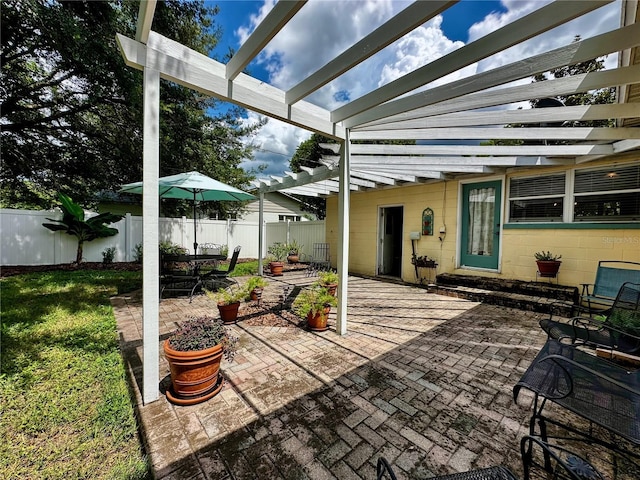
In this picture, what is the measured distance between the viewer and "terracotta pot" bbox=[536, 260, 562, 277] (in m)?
5.24

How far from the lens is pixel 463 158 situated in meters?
5.31

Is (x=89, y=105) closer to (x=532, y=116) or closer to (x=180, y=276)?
(x=180, y=276)

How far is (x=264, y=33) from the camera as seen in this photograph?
6.36 feet

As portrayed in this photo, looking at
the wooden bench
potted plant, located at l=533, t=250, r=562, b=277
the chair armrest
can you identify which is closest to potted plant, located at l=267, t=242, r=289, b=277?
potted plant, located at l=533, t=250, r=562, b=277

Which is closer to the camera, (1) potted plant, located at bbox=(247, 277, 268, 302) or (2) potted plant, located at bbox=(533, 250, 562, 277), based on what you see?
(1) potted plant, located at bbox=(247, 277, 268, 302)

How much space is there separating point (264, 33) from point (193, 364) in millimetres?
2701

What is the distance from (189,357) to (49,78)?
7.98m

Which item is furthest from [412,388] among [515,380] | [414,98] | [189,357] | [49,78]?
[49,78]

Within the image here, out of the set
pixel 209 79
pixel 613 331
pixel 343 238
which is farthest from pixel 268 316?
pixel 613 331

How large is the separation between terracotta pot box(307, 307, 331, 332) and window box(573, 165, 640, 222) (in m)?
5.49

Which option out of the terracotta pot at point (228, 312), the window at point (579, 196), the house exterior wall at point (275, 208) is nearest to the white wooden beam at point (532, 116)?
the window at point (579, 196)

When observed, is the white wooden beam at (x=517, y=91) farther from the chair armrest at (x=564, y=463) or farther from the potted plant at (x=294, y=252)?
the potted plant at (x=294, y=252)

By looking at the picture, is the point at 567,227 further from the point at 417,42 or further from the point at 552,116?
the point at 417,42

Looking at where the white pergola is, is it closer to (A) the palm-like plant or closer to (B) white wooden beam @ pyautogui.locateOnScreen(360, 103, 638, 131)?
(B) white wooden beam @ pyautogui.locateOnScreen(360, 103, 638, 131)
